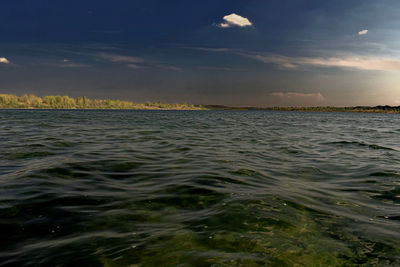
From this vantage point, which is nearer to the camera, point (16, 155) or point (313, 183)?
point (313, 183)

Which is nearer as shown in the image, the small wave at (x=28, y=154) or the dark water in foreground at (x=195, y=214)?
the dark water in foreground at (x=195, y=214)

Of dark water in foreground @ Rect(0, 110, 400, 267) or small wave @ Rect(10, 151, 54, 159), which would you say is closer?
dark water in foreground @ Rect(0, 110, 400, 267)

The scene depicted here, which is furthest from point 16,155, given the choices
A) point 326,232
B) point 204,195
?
point 326,232

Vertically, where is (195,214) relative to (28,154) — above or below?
below

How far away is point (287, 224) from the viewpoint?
4.14m

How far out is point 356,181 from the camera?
7.06 meters

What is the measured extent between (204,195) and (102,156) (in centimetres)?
597

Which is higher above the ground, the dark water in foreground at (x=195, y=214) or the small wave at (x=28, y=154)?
the small wave at (x=28, y=154)

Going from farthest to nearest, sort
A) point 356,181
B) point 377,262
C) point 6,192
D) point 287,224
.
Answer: point 356,181 → point 6,192 → point 287,224 → point 377,262

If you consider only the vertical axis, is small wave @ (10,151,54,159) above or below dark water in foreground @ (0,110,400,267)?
above

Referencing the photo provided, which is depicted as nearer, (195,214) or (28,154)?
(195,214)

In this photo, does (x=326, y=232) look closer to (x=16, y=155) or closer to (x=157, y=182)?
(x=157, y=182)

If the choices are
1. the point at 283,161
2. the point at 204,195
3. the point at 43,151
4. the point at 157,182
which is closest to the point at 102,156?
the point at 43,151

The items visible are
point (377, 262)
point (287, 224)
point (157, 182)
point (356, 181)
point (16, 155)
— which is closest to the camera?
point (377, 262)
